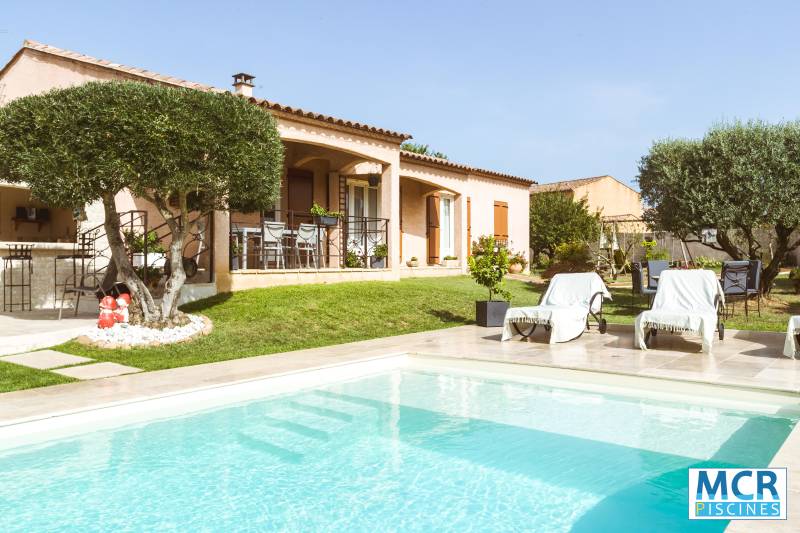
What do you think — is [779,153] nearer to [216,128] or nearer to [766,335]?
[766,335]

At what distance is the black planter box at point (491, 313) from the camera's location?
10.4m

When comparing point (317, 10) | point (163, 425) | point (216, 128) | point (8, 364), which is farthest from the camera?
point (317, 10)

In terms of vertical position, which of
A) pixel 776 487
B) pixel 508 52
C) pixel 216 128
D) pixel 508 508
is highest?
pixel 508 52

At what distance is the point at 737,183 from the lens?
12.9 metres

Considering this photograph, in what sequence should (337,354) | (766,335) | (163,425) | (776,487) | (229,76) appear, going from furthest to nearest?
(229,76)
(766,335)
(337,354)
(163,425)
(776,487)

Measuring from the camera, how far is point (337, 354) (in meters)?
7.31

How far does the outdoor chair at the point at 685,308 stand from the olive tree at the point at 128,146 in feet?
19.1

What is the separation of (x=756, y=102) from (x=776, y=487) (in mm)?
13588

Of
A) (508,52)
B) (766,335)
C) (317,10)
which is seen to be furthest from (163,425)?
(508,52)

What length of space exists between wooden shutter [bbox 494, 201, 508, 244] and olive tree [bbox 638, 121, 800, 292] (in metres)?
7.14

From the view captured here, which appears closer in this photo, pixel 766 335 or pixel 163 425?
pixel 163 425

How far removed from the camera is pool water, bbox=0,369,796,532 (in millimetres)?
3240

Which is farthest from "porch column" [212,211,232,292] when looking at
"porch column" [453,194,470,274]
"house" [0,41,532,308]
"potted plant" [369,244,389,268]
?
"porch column" [453,194,470,274]

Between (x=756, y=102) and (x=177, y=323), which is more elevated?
(x=756, y=102)
